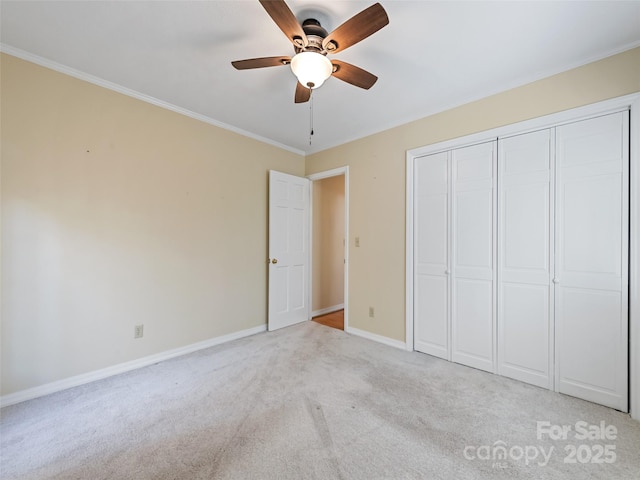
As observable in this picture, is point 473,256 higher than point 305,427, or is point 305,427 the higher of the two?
point 473,256

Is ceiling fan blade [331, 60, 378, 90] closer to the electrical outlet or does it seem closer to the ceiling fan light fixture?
the ceiling fan light fixture

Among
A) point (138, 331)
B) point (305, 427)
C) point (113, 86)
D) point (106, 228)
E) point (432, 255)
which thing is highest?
point (113, 86)

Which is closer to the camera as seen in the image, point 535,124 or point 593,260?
point 593,260

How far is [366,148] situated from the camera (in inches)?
134

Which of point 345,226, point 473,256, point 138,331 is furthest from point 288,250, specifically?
point 473,256

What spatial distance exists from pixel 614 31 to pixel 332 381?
322cm

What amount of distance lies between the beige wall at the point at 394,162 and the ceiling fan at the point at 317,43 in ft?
4.21

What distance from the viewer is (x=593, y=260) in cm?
202

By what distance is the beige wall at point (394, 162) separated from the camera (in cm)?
207

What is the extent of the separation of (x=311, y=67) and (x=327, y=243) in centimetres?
310

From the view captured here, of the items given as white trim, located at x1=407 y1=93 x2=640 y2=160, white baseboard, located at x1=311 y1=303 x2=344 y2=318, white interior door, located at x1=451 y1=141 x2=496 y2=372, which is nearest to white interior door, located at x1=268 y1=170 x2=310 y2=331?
white baseboard, located at x1=311 y1=303 x2=344 y2=318

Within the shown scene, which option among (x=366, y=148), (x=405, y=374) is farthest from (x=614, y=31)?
(x=405, y=374)

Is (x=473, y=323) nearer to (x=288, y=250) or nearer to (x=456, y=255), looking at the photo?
(x=456, y=255)

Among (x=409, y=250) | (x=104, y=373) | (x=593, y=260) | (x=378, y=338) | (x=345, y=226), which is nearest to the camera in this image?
(x=593, y=260)
